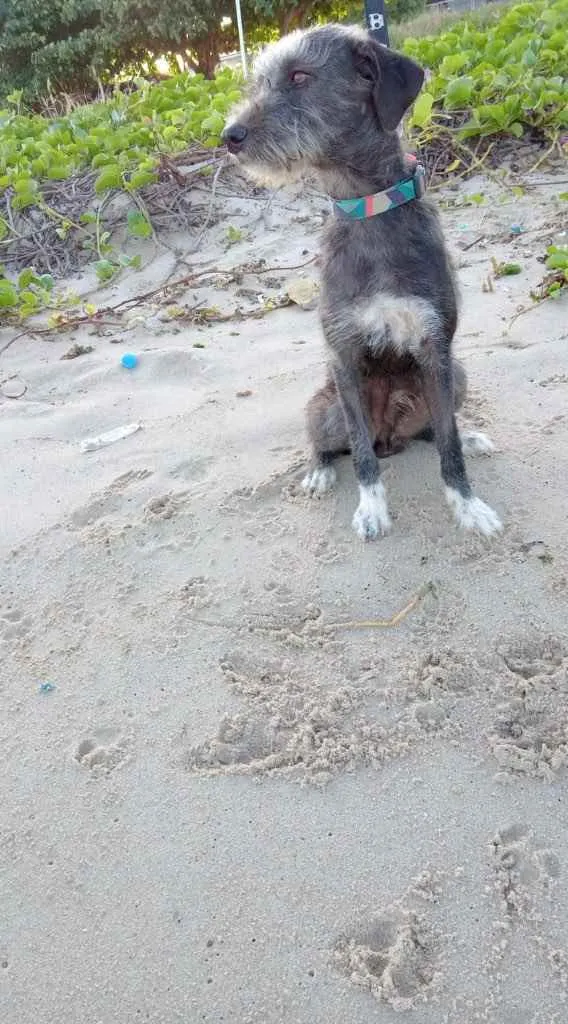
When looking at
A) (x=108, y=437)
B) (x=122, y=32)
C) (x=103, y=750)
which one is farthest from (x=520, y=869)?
(x=122, y=32)

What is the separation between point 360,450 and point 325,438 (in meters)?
0.31

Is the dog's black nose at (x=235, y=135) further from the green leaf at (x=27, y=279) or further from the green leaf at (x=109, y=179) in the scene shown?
the green leaf at (x=109, y=179)

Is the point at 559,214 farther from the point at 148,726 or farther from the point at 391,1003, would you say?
the point at 391,1003

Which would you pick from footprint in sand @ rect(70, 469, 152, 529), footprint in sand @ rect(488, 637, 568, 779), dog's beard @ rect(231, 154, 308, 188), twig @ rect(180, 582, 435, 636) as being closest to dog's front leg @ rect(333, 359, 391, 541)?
twig @ rect(180, 582, 435, 636)

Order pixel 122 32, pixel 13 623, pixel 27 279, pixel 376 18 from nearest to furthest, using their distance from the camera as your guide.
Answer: pixel 13 623 → pixel 376 18 → pixel 27 279 → pixel 122 32

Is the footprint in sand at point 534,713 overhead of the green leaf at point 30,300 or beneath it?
beneath

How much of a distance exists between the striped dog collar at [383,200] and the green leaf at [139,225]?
152 inches

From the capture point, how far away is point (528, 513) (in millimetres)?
3035

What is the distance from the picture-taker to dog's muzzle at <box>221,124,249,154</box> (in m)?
2.95

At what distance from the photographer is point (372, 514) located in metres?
3.07

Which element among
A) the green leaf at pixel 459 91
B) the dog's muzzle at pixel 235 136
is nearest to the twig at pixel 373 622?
the dog's muzzle at pixel 235 136

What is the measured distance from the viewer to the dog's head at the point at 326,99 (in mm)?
2795

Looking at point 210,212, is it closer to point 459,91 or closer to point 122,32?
point 459,91

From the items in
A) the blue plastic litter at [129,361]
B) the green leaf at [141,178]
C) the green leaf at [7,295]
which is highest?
the green leaf at [141,178]
